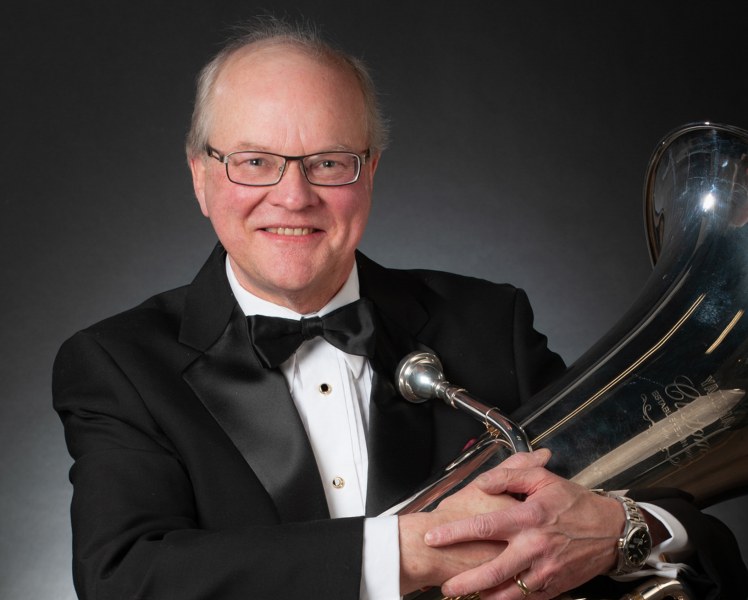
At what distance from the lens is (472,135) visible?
12.2 feet

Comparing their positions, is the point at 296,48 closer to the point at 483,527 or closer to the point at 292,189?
the point at 292,189

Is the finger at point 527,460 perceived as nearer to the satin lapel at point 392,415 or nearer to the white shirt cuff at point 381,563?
the white shirt cuff at point 381,563

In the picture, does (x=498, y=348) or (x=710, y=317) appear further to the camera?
(x=498, y=348)

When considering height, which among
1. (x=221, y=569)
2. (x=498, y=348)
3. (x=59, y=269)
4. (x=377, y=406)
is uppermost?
(x=59, y=269)

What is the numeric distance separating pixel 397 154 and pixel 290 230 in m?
1.49

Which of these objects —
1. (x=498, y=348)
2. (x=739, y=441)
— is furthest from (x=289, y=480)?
(x=739, y=441)

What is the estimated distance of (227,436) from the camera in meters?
2.21

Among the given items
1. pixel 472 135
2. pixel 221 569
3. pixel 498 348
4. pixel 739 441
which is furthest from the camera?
pixel 472 135

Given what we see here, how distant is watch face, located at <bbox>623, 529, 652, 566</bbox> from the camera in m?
1.92

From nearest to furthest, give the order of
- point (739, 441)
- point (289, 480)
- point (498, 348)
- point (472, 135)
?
point (739, 441) < point (289, 480) < point (498, 348) < point (472, 135)

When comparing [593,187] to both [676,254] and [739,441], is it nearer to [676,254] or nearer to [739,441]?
[676,254]

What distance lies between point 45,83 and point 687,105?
6.72ft

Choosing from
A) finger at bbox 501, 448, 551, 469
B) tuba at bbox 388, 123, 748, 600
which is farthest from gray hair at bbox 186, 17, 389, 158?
finger at bbox 501, 448, 551, 469

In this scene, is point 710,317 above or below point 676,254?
below
